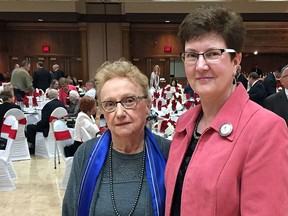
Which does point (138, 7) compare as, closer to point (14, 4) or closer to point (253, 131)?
point (14, 4)

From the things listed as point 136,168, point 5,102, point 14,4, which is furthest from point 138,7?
point 136,168

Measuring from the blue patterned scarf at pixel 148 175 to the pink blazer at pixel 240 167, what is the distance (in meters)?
0.29

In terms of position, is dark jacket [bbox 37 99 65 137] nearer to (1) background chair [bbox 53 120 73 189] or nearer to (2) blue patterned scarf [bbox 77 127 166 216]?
(1) background chair [bbox 53 120 73 189]

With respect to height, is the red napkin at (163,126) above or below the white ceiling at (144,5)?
below

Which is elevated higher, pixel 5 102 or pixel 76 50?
pixel 76 50

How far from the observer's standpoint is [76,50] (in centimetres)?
1691

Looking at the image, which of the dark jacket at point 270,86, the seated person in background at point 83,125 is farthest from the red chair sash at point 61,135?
the dark jacket at point 270,86

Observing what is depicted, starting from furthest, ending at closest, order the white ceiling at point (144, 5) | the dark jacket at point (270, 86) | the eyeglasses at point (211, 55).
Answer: the white ceiling at point (144, 5)
the dark jacket at point (270, 86)
the eyeglasses at point (211, 55)

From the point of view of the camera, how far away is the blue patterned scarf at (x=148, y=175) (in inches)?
56.9

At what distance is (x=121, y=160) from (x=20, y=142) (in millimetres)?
5441

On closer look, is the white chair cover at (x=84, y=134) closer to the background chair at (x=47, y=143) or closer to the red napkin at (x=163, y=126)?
the red napkin at (x=163, y=126)

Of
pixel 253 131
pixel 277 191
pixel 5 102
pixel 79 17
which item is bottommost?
pixel 5 102

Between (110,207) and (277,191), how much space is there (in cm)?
74

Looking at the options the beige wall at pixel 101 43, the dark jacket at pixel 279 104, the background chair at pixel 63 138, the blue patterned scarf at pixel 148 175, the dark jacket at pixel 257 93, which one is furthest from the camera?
the beige wall at pixel 101 43
